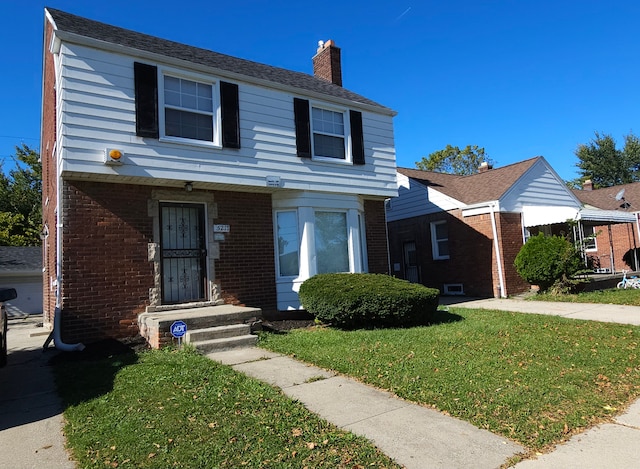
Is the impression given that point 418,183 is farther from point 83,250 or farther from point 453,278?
point 83,250

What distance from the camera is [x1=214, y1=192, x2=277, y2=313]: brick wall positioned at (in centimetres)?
923

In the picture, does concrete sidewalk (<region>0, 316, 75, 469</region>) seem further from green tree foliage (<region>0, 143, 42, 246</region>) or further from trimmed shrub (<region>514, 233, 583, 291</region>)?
green tree foliage (<region>0, 143, 42, 246</region>)

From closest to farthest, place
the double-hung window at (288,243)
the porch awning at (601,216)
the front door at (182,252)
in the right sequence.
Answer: the front door at (182,252) < the double-hung window at (288,243) < the porch awning at (601,216)

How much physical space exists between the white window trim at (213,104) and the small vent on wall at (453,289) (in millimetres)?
10113

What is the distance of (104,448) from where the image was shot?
340 centimetres

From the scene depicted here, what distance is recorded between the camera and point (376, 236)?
38.6 feet

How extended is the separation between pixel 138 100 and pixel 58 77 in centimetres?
144

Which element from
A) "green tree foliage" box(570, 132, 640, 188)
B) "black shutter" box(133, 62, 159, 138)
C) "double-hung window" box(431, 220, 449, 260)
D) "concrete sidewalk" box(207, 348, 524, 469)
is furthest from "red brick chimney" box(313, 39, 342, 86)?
"green tree foliage" box(570, 132, 640, 188)

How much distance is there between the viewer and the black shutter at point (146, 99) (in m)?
8.09

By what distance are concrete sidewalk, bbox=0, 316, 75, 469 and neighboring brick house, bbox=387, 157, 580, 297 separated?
40.9ft

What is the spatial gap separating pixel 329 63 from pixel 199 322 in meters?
10.1

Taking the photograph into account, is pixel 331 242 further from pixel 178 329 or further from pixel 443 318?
pixel 178 329

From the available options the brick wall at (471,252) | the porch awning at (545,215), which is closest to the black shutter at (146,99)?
the brick wall at (471,252)

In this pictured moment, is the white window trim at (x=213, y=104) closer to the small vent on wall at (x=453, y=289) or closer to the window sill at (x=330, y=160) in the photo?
the window sill at (x=330, y=160)
